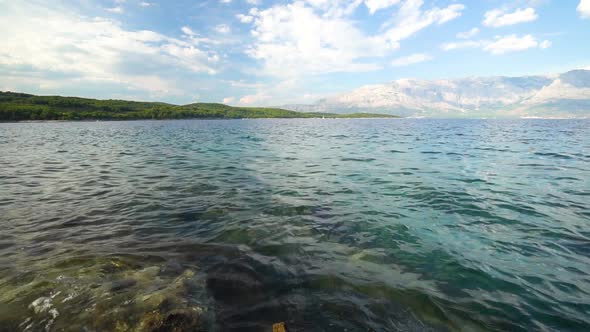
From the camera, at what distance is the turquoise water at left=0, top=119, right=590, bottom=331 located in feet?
19.4

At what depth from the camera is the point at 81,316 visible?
558 centimetres

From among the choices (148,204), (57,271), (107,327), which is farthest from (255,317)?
(148,204)

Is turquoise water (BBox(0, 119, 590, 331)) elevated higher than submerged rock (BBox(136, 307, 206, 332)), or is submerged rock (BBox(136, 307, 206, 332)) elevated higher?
submerged rock (BBox(136, 307, 206, 332))

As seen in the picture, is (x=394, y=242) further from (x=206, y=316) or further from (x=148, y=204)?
(x=148, y=204)

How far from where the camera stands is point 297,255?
8750 mm

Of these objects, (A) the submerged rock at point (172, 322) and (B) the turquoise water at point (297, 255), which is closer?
(A) the submerged rock at point (172, 322)

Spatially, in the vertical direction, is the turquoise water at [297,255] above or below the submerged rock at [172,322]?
below

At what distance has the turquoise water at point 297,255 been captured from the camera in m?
5.91

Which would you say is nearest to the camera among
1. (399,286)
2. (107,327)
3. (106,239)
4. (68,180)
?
(107,327)

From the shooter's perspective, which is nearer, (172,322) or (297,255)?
(172,322)

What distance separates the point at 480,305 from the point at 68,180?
77.8 ft

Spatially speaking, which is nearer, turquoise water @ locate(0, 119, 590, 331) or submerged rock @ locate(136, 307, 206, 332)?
submerged rock @ locate(136, 307, 206, 332)

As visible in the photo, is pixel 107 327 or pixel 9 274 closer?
pixel 107 327

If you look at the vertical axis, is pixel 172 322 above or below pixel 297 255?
above
